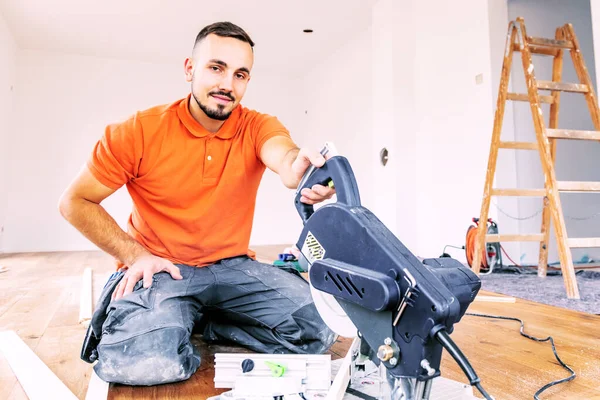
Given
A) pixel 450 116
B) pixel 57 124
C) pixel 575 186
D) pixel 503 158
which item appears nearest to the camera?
pixel 575 186

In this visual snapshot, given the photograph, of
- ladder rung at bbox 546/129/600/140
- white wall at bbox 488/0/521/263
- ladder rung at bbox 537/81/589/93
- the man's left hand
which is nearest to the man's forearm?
the man's left hand

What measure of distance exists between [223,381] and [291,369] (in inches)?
6.3

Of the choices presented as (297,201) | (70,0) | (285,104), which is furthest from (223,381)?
(285,104)

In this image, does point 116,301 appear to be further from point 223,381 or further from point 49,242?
point 49,242

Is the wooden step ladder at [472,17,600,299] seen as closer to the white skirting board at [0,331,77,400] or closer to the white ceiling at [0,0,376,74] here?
the white skirting board at [0,331,77,400]

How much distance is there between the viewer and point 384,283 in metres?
0.58

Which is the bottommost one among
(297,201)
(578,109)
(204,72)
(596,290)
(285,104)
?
(596,290)

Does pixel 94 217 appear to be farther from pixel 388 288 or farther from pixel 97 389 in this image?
pixel 388 288

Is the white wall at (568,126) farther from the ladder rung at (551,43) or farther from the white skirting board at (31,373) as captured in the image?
the white skirting board at (31,373)

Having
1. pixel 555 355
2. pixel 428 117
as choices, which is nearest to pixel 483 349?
pixel 555 355

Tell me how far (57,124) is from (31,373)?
5559 mm

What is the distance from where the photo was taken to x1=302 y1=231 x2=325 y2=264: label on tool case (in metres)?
0.74

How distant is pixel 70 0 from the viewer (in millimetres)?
4422

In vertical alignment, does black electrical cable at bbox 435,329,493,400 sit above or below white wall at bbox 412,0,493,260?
below
